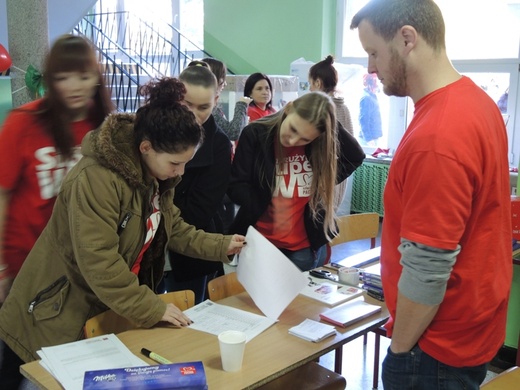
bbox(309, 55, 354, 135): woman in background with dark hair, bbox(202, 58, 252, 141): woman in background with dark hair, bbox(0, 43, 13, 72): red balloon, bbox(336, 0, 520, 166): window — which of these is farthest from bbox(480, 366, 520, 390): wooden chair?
bbox(0, 43, 13, 72): red balloon

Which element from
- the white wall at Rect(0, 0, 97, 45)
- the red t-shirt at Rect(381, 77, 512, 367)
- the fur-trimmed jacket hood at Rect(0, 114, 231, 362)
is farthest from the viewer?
the white wall at Rect(0, 0, 97, 45)

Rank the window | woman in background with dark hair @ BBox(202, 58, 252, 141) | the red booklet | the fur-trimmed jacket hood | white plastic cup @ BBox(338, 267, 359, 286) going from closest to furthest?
the fur-trimmed jacket hood → the red booklet → white plastic cup @ BBox(338, 267, 359, 286) → woman in background with dark hair @ BBox(202, 58, 252, 141) → the window

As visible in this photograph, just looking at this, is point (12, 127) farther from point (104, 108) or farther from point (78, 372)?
point (78, 372)

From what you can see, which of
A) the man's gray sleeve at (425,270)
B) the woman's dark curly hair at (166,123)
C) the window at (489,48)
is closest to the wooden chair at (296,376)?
the woman's dark curly hair at (166,123)

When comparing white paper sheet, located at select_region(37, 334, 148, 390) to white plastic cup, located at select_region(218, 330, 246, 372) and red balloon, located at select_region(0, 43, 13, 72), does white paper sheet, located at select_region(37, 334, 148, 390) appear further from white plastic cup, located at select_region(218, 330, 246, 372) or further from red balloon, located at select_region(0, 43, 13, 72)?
red balloon, located at select_region(0, 43, 13, 72)

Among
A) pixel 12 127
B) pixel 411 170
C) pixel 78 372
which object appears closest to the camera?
pixel 411 170

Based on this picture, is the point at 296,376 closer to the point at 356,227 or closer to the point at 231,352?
the point at 231,352

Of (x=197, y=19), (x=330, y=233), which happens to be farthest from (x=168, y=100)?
(x=197, y=19)

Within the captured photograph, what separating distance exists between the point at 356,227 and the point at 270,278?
123 cm

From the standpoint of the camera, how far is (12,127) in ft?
6.08

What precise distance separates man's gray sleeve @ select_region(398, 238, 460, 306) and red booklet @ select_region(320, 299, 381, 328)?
0.62 metres

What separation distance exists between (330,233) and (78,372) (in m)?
1.40

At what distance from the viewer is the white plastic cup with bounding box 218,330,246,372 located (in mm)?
1489

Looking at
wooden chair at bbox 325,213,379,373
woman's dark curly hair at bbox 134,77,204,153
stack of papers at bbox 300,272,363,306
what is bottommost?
stack of papers at bbox 300,272,363,306
